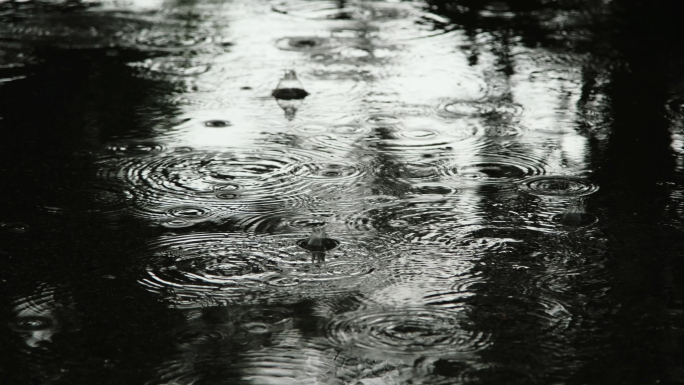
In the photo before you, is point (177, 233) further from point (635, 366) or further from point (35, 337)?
point (635, 366)

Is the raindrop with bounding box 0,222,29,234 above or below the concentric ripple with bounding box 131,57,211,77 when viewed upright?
above

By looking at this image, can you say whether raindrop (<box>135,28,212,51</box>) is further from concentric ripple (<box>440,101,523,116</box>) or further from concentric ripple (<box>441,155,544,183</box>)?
concentric ripple (<box>441,155,544,183</box>)

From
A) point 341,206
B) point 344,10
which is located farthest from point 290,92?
point 344,10

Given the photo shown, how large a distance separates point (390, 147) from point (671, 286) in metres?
1.71

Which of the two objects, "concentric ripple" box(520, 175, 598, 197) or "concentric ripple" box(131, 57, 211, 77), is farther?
A: "concentric ripple" box(131, 57, 211, 77)

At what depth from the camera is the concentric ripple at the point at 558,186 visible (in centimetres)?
371

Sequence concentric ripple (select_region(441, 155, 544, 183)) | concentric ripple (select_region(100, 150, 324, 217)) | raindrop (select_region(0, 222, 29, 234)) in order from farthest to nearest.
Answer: concentric ripple (select_region(441, 155, 544, 183)), concentric ripple (select_region(100, 150, 324, 217)), raindrop (select_region(0, 222, 29, 234))

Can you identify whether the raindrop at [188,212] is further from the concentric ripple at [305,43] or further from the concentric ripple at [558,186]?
the concentric ripple at [305,43]

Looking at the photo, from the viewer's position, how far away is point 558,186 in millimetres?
3777

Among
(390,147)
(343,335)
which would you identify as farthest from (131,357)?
(390,147)

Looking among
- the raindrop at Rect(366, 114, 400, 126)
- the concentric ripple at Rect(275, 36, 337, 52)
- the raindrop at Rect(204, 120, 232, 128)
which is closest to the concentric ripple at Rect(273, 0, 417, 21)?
the concentric ripple at Rect(275, 36, 337, 52)

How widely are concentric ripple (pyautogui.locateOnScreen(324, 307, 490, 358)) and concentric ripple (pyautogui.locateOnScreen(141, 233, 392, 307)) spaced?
0.22 metres

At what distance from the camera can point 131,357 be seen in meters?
2.45

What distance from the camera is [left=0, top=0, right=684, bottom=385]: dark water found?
2.49 meters
